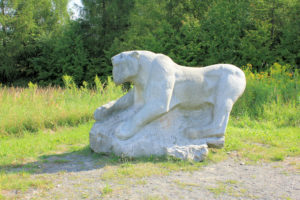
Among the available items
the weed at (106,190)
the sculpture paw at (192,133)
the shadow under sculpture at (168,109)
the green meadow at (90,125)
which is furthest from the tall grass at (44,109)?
the weed at (106,190)

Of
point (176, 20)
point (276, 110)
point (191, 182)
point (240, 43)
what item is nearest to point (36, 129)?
point (191, 182)

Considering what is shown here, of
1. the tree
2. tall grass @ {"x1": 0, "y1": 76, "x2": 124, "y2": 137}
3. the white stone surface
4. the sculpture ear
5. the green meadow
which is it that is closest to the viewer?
the green meadow

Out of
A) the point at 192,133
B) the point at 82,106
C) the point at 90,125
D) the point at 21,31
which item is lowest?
the point at 90,125

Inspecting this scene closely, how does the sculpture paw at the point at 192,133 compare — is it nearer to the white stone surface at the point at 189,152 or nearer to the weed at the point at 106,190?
the white stone surface at the point at 189,152

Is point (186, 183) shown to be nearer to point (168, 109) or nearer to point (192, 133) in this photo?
point (192, 133)

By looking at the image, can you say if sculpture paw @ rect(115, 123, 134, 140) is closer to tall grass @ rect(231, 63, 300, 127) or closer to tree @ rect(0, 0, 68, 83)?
tall grass @ rect(231, 63, 300, 127)

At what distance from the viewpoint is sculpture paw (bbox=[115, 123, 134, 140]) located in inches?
161

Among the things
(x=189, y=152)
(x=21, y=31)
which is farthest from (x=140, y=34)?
(x=189, y=152)

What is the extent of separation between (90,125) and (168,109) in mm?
2861

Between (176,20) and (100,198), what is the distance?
12.9m

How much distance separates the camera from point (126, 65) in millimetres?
4211

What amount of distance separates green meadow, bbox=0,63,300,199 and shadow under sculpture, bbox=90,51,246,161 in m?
0.20

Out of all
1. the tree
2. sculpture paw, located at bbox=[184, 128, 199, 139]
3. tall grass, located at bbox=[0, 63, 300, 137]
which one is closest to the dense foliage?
the tree

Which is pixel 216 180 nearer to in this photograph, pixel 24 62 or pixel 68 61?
pixel 68 61
